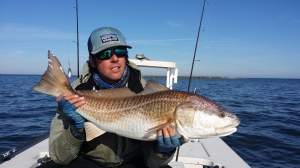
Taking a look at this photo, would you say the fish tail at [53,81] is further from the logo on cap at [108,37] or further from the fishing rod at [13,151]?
the fishing rod at [13,151]

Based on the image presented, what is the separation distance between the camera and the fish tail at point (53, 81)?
3.29m

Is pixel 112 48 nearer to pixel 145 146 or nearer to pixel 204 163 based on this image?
pixel 145 146

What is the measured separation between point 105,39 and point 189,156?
3.19 meters

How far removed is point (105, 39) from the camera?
3588mm

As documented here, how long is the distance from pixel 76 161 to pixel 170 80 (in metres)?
5.22

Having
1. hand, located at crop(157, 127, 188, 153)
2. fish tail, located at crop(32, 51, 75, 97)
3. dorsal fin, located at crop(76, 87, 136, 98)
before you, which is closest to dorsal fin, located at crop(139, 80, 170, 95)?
dorsal fin, located at crop(76, 87, 136, 98)

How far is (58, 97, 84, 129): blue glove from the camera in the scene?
3.19 metres

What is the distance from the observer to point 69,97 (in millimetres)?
3213

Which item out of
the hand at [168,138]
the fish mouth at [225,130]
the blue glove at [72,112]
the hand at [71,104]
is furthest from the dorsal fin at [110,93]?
the fish mouth at [225,130]

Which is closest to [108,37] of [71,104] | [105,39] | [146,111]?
[105,39]

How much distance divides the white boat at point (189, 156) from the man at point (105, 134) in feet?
4.54

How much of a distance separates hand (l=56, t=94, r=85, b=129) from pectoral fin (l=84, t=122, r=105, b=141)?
113mm

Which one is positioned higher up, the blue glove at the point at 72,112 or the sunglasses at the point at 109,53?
the sunglasses at the point at 109,53

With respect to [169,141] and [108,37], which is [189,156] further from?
[108,37]
